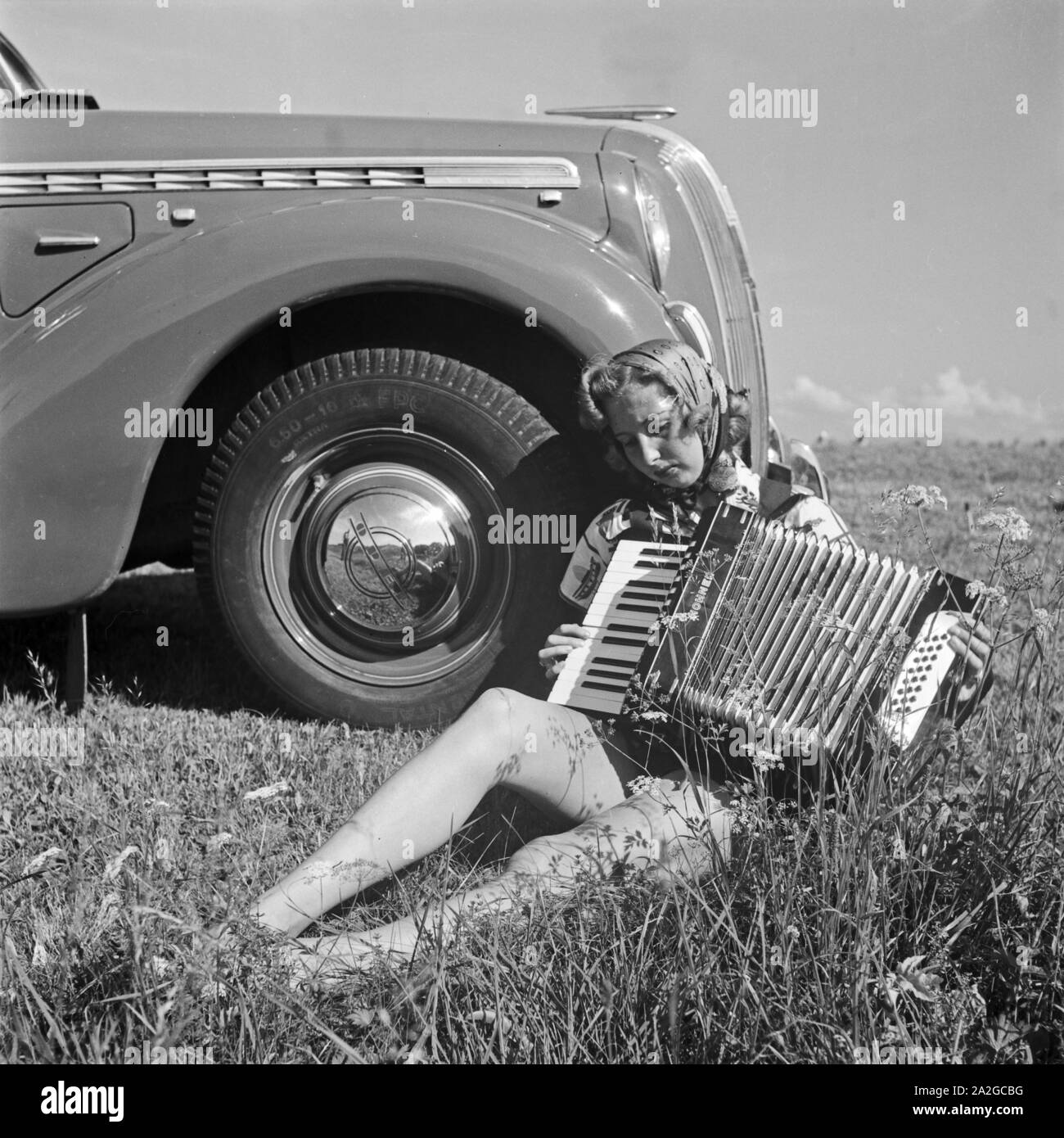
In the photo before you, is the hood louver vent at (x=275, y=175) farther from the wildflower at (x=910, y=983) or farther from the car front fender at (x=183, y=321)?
the wildflower at (x=910, y=983)

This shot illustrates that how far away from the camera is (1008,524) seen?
167 cm

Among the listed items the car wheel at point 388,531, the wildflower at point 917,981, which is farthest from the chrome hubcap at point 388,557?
the wildflower at point 917,981

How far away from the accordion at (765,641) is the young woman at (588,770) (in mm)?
66

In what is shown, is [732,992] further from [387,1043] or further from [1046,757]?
[1046,757]

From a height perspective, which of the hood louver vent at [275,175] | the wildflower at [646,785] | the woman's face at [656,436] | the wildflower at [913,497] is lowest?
the wildflower at [646,785]

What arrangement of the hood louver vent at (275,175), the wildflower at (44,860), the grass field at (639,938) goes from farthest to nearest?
the hood louver vent at (275,175), the wildflower at (44,860), the grass field at (639,938)

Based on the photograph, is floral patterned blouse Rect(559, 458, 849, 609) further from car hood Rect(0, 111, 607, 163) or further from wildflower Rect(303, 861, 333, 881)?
car hood Rect(0, 111, 607, 163)

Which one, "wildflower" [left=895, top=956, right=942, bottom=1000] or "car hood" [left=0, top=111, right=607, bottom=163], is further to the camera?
"car hood" [left=0, top=111, right=607, bottom=163]

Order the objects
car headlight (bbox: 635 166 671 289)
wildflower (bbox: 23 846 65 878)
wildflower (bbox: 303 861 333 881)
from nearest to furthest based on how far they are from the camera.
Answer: wildflower (bbox: 303 861 333 881) < wildflower (bbox: 23 846 65 878) < car headlight (bbox: 635 166 671 289)

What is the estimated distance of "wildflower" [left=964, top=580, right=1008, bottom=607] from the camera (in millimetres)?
1714

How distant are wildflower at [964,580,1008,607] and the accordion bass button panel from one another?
0.07m

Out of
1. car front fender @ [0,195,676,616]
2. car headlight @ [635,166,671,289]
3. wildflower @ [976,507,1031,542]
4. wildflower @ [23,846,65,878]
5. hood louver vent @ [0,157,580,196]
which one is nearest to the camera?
wildflower @ [976,507,1031,542]

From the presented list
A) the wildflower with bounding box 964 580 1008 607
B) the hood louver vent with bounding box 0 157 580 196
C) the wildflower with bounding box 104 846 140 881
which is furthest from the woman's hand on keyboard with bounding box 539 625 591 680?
the hood louver vent with bounding box 0 157 580 196

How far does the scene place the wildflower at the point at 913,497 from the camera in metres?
1.73
